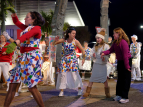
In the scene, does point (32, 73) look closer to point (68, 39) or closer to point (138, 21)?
point (68, 39)

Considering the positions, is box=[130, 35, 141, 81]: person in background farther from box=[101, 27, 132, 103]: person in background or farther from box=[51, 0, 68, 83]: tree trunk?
box=[101, 27, 132, 103]: person in background

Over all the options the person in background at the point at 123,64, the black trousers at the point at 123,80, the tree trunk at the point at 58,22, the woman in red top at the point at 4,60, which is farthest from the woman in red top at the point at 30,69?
the tree trunk at the point at 58,22

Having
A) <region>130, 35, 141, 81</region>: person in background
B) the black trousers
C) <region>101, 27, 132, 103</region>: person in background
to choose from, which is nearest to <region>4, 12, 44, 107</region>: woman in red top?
<region>101, 27, 132, 103</region>: person in background

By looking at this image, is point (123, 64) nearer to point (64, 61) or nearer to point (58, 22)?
point (64, 61)

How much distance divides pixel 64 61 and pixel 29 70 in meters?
2.67

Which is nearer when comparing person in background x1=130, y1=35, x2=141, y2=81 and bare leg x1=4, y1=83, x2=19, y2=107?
bare leg x1=4, y1=83, x2=19, y2=107

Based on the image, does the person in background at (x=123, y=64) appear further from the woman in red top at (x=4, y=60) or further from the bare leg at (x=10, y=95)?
the woman in red top at (x=4, y=60)

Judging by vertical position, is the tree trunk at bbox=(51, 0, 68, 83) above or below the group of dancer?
above

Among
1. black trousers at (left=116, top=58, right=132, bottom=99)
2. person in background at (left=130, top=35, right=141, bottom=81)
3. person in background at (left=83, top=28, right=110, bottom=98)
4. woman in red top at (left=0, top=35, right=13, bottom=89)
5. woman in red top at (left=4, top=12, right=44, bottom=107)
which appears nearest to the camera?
woman in red top at (left=4, top=12, right=44, bottom=107)

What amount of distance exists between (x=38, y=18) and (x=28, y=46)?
0.56 meters

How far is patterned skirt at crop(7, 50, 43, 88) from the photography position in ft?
12.5

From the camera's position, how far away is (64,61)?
645cm

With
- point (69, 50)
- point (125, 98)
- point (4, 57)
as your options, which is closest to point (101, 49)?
point (69, 50)

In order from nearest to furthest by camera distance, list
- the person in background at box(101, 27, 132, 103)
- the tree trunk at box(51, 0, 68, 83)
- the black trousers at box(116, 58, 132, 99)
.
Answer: the person in background at box(101, 27, 132, 103) → the black trousers at box(116, 58, 132, 99) → the tree trunk at box(51, 0, 68, 83)
